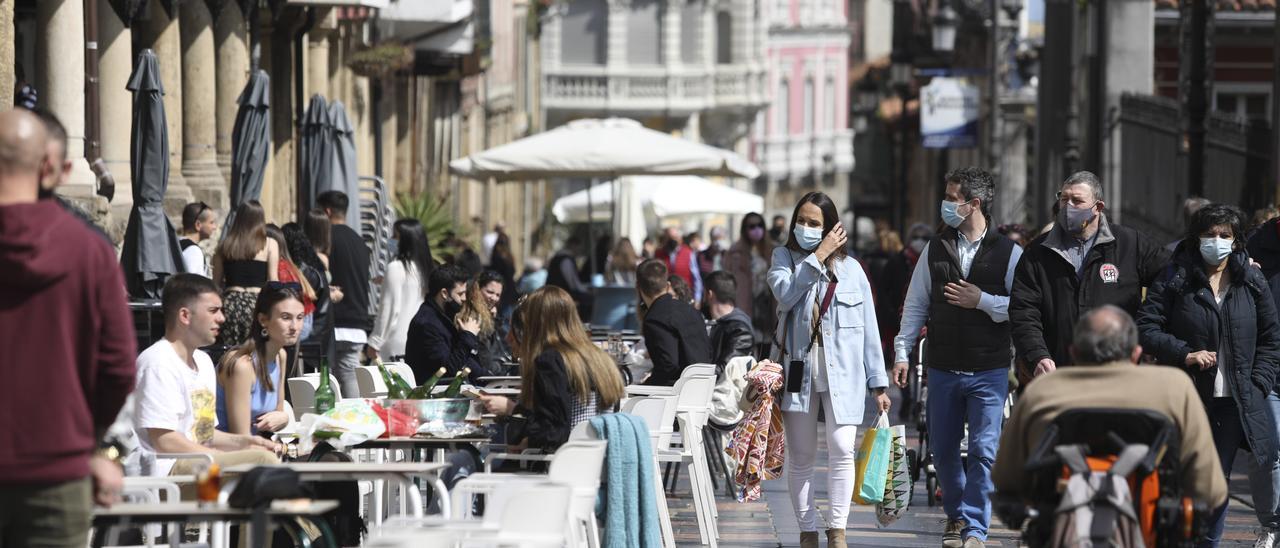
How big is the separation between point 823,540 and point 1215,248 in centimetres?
268

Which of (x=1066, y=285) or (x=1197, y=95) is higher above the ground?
(x=1197, y=95)

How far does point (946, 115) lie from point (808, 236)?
26.7m

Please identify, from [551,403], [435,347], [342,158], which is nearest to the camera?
[551,403]

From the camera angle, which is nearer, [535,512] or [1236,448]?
[535,512]

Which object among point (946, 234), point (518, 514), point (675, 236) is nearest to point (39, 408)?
point (518, 514)

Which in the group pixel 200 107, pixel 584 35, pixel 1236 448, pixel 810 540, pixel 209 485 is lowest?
pixel 810 540

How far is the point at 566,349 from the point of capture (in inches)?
363

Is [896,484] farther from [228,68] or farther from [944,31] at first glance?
[944,31]

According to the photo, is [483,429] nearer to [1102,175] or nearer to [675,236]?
[675,236]

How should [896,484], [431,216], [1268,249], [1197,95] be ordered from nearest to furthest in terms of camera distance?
[896,484], [1268,249], [1197,95], [431,216]

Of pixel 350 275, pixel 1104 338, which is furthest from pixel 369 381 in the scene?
pixel 350 275

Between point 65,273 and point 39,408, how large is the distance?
13.3 inches

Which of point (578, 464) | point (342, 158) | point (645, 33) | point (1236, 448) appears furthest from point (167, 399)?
point (645, 33)

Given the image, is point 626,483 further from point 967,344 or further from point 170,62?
point 170,62
